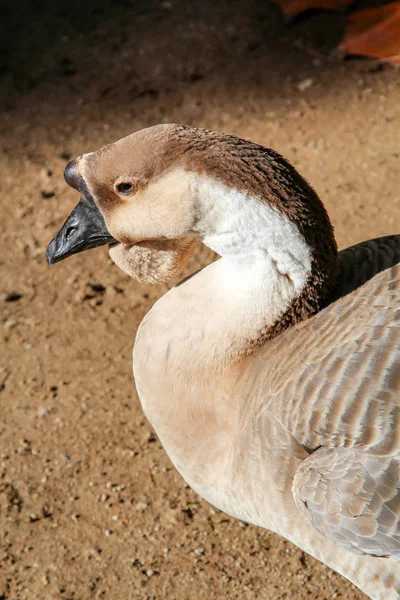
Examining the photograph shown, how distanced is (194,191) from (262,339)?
1.76 feet

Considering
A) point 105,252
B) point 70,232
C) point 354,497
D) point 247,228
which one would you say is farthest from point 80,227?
point 105,252

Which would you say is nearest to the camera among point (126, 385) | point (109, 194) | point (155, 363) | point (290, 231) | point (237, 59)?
point (290, 231)

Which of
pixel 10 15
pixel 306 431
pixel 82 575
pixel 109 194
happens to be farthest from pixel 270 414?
pixel 10 15

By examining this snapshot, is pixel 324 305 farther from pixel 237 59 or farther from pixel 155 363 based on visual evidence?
pixel 237 59

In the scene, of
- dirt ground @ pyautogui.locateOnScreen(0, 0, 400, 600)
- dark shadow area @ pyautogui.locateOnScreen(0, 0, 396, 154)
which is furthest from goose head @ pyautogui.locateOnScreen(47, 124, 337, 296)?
dark shadow area @ pyautogui.locateOnScreen(0, 0, 396, 154)

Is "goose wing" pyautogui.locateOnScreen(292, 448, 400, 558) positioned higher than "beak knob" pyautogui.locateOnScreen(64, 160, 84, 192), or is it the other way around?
"beak knob" pyautogui.locateOnScreen(64, 160, 84, 192)

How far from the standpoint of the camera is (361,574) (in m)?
2.38

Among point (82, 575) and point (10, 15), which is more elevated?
point (10, 15)

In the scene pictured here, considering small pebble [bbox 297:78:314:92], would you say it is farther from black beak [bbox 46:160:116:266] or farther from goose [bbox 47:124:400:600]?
black beak [bbox 46:160:116:266]

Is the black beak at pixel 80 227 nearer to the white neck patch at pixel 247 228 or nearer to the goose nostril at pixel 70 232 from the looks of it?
the goose nostril at pixel 70 232

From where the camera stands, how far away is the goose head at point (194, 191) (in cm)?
222

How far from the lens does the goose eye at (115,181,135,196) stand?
7.66ft

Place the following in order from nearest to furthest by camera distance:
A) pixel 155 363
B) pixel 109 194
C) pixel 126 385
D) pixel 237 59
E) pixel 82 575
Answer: pixel 109 194 < pixel 155 363 < pixel 82 575 < pixel 126 385 < pixel 237 59

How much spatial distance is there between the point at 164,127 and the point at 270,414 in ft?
3.02
